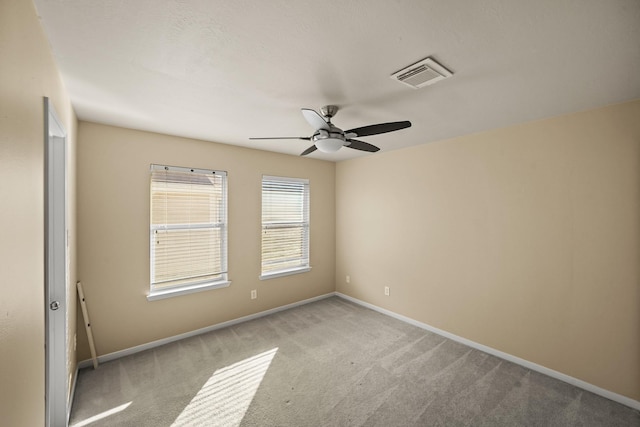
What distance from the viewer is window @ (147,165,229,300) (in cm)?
308

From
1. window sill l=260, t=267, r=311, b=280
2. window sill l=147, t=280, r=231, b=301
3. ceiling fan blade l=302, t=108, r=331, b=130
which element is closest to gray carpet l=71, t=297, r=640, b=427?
window sill l=147, t=280, r=231, b=301

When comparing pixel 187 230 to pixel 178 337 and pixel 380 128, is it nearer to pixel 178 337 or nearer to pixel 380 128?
pixel 178 337

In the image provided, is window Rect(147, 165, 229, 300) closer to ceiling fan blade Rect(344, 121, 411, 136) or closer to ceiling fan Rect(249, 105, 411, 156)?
ceiling fan Rect(249, 105, 411, 156)

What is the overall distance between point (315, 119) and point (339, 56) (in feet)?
1.50

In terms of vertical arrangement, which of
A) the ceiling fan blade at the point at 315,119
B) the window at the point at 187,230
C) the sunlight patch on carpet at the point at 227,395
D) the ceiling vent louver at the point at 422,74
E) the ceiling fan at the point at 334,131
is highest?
the ceiling vent louver at the point at 422,74

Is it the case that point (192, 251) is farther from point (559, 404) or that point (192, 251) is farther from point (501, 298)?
point (559, 404)

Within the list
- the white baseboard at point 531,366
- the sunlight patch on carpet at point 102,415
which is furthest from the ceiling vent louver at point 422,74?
the sunlight patch on carpet at point 102,415

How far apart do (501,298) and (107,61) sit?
3.96m

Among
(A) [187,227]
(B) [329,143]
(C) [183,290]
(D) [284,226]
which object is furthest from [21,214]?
(D) [284,226]

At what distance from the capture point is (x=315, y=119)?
1931 millimetres

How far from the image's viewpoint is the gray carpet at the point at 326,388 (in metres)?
2.02

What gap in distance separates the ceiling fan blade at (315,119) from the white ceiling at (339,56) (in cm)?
24

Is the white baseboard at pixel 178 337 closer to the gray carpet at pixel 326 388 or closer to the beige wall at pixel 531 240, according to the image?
the gray carpet at pixel 326 388

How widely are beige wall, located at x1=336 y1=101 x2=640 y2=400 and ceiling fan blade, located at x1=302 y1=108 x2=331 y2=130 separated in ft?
6.64
